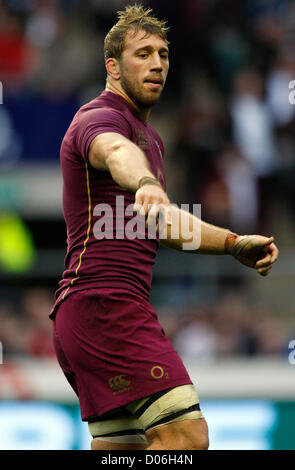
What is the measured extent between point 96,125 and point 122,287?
0.79m

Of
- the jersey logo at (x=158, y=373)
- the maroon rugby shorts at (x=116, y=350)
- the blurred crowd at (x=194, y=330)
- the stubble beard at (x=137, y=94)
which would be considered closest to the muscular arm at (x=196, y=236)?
the maroon rugby shorts at (x=116, y=350)

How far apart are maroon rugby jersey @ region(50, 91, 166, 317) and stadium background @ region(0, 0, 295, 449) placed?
4496 millimetres

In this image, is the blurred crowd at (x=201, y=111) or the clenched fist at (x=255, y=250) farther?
the blurred crowd at (x=201, y=111)

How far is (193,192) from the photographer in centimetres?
1147

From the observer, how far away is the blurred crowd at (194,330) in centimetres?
1011

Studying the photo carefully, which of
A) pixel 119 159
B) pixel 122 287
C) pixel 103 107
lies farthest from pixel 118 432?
pixel 103 107

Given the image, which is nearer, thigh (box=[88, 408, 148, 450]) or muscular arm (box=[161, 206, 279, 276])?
muscular arm (box=[161, 206, 279, 276])

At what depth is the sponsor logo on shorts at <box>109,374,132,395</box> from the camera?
455 cm

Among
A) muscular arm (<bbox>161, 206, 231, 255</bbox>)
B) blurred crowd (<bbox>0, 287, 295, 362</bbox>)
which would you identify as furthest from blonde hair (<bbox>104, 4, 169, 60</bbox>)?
blurred crowd (<bbox>0, 287, 295, 362</bbox>)

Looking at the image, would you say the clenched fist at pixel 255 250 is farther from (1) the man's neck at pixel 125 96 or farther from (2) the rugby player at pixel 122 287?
A: (1) the man's neck at pixel 125 96

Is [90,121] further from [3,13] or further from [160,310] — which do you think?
[3,13]

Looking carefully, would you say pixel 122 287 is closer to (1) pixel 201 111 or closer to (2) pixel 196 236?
(2) pixel 196 236

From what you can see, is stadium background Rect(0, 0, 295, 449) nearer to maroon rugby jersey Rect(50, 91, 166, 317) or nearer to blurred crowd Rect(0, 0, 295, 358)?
blurred crowd Rect(0, 0, 295, 358)

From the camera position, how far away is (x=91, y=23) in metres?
13.7
